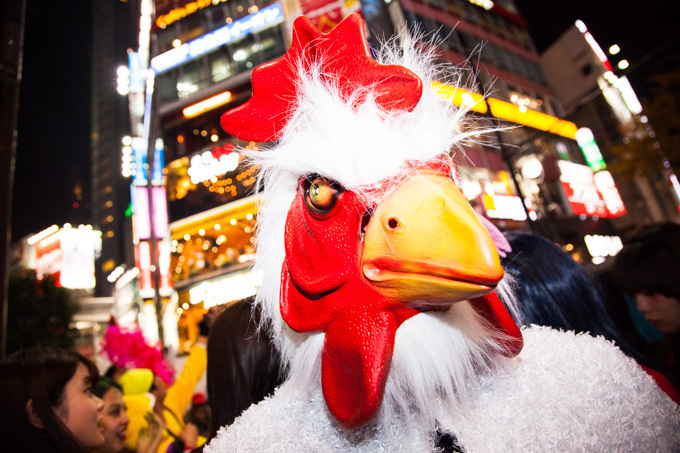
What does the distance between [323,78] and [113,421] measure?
8.54ft

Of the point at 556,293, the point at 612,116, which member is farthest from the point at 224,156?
the point at 612,116

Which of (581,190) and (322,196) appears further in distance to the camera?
(581,190)

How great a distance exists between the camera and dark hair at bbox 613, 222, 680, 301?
2088mm

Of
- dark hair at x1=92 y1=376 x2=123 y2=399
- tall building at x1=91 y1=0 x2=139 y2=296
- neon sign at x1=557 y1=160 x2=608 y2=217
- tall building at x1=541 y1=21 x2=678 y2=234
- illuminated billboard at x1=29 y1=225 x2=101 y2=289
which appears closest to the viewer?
dark hair at x1=92 y1=376 x2=123 y2=399

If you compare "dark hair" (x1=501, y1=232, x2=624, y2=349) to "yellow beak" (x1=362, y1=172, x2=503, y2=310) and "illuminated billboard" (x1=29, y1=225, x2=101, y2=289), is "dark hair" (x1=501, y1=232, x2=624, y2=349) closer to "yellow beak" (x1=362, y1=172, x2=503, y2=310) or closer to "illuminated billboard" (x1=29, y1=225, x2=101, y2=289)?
"yellow beak" (x1=362, y1=172, x2=503, y2=310)

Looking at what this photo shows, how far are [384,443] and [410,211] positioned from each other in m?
0.49

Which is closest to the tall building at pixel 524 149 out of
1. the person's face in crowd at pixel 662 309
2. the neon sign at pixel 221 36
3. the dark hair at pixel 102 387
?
the neon sign at pixel 221 36

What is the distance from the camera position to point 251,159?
3.25 ft

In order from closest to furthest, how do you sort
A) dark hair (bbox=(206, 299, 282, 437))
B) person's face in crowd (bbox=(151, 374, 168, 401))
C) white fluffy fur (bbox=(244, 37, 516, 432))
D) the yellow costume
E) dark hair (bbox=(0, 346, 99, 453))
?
white fluffy fur (bbox=(244, 37, 516, 432)) → dark hair (bbox=(206, 299, 282, 437)) → dark hair (bbox=(0, 346, 99, 453)) → the yellow costume → person's face in crowd (bbox=(151, 374, 168, 401))

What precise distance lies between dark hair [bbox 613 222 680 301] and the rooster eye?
2.24 metres

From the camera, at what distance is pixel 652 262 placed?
2170 mm

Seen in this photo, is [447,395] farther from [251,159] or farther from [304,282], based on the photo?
[251,159]

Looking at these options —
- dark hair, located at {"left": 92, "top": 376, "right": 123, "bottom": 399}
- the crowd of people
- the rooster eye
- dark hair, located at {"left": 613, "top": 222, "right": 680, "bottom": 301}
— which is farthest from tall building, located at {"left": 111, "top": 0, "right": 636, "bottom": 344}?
the rooster eye

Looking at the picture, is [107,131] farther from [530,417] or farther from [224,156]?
[530,417]
